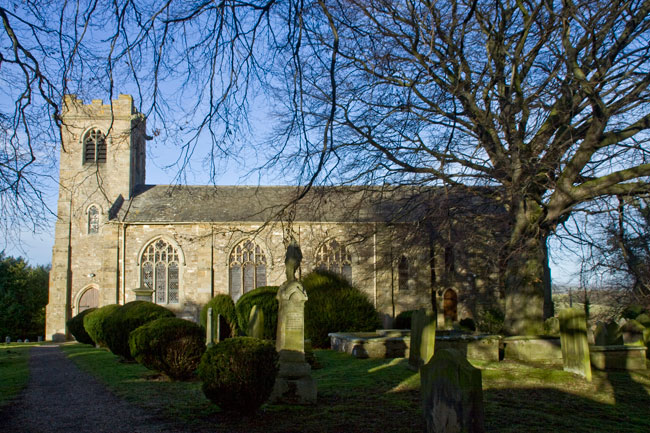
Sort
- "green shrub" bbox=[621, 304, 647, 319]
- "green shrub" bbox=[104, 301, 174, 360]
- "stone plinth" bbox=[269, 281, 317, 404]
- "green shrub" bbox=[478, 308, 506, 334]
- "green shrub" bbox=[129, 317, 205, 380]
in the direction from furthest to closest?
"green shrub" bbox=[478, 308, 506, 334] < "green shrub" bbox=[621, 304, 647, 319] < "green shrub" bbox=[104, 301, 174, 360] < "green shrub" bbox=[129, 317, 205, 380] < "stone plinth" bbox=[269, 281, 317, 404]

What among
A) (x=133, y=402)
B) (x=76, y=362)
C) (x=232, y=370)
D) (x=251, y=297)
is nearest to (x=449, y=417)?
(x=232, y=370)

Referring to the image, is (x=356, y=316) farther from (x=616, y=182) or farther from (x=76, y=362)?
(x=616, y=182)

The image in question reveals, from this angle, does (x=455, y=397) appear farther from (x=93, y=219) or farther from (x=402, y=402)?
(x=93, y=219)

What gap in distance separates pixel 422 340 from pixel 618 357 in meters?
4.75

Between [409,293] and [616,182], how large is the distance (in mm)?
18281

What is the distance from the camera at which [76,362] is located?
1703 centimetres

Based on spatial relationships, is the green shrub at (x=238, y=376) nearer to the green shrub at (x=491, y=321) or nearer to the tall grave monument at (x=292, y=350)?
the tall grave monument at (x=292, y=350)

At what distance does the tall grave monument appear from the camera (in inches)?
358

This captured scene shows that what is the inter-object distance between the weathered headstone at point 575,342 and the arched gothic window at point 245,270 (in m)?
20.4

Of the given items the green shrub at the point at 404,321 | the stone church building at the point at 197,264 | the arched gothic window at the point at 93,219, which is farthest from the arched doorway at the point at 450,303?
Result: the arched gothic window at the point at 93,219

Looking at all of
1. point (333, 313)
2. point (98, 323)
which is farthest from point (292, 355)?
point (98, 323)

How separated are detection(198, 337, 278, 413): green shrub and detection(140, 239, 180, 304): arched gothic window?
22750 mm

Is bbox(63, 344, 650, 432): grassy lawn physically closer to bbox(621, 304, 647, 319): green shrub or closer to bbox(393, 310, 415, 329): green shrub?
bbox(621, 304, 647, 319): green shrub

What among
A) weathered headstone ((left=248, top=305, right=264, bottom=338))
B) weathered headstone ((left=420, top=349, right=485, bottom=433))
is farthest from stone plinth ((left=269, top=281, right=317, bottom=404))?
weathered headstone ((left=420, top=349, right=485, bottom=433))
